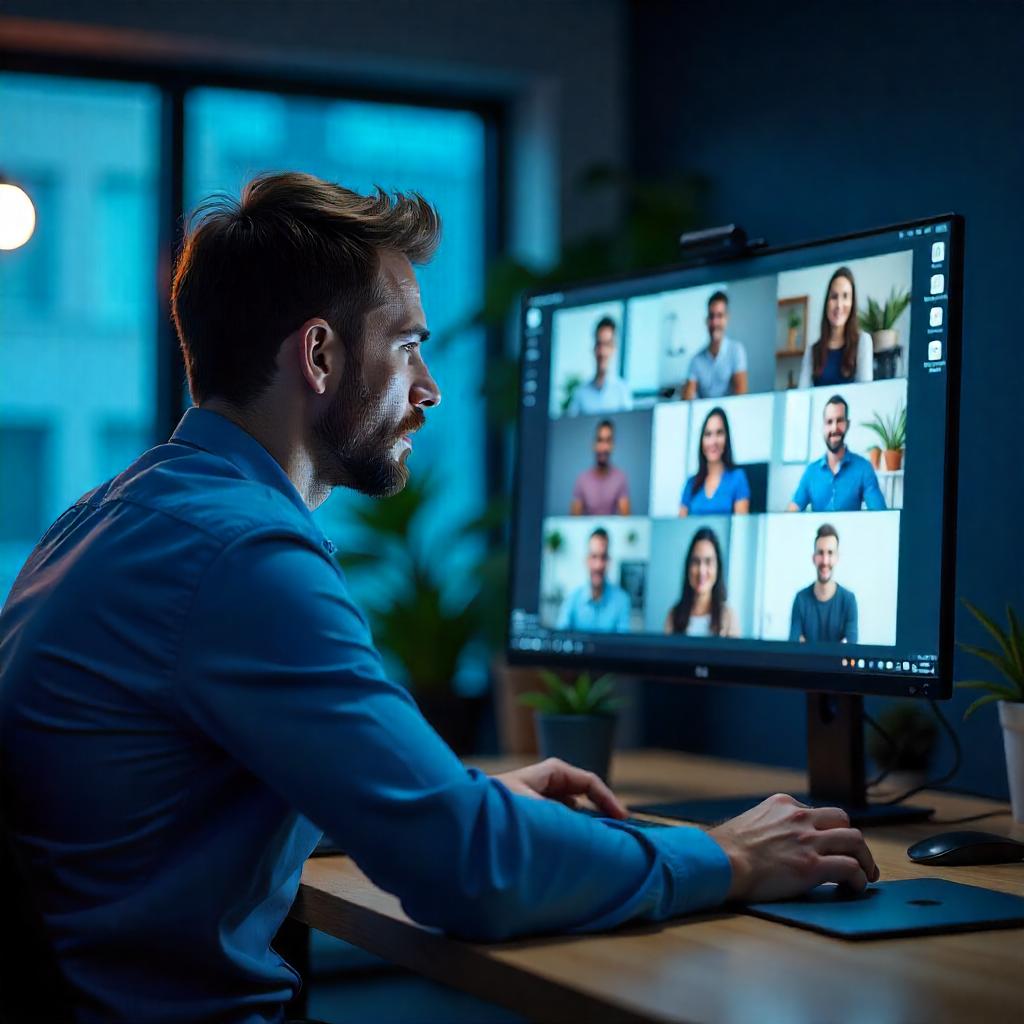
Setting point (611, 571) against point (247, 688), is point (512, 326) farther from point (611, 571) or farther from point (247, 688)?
point (247, 688)

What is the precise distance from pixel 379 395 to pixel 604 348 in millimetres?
613

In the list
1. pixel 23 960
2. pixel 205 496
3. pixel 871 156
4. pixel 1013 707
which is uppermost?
pixel 871 156

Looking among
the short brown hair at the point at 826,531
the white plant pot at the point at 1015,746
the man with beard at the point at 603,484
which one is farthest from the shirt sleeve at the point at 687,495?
the white plant pot at the point at 1015,746

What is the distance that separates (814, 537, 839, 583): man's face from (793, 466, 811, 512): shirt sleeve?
0.16ft

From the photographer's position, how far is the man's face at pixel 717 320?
173 centimetres

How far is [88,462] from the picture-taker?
3336 mm

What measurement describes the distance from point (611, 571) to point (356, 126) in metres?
2.05

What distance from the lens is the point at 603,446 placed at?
1874 mm

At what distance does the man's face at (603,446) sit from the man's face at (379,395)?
49 cm

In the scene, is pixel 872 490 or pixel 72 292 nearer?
pixel 872 490

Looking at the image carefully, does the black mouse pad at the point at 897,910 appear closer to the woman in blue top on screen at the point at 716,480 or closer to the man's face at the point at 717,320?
the woman in blue top on screen at the point at 716,480

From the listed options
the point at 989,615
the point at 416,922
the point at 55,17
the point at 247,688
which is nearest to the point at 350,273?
the point at 247,688

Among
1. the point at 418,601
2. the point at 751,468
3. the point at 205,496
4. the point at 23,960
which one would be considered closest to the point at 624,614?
the point at 751,468

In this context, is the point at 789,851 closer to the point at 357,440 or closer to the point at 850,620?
the point at 850,620
